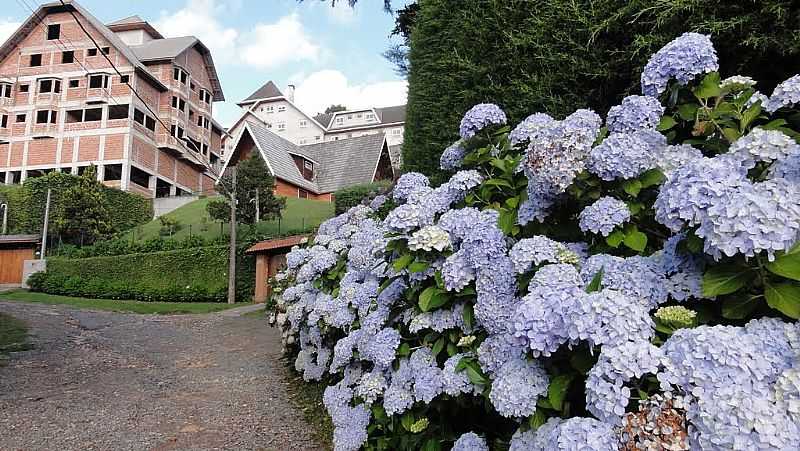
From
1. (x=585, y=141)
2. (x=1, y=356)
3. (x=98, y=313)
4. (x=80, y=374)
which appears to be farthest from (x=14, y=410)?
(x=98, y=313)

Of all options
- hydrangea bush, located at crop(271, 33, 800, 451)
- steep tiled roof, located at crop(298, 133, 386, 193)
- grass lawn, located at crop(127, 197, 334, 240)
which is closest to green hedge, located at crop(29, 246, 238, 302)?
grass lawn, located at crop(127, 197, 334, 240)

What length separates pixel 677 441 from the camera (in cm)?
116

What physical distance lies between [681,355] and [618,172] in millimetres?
819

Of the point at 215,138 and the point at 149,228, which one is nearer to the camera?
the point at 149,228

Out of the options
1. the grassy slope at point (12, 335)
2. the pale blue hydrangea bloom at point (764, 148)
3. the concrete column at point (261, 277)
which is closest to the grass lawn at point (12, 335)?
the grassy slope at point (12, 335)

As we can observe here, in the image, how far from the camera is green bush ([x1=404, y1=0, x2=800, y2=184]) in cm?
324

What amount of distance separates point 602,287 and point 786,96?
993 mm

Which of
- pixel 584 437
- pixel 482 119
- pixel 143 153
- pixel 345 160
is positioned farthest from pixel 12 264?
pixel 584 437

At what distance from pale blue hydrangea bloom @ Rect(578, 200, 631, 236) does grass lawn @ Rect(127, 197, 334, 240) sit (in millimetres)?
18471

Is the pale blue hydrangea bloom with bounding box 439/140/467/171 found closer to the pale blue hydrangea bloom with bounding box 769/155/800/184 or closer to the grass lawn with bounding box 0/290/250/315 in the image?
the pale blue hydrangea bloom with bounding box 769/155/800/184

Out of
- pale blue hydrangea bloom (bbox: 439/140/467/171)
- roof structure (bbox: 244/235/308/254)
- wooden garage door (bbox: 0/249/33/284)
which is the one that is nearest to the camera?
pale blue hydrangea bloom (bbox: 439/140/467/171)

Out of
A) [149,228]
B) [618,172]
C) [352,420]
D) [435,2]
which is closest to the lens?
[618,172]

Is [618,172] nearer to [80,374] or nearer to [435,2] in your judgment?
[435,2]

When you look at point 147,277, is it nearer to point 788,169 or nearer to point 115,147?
point 115,147
